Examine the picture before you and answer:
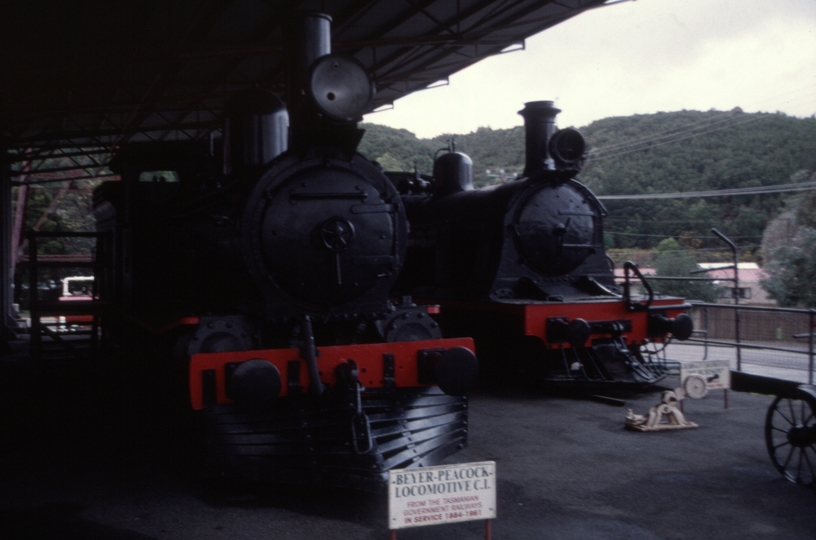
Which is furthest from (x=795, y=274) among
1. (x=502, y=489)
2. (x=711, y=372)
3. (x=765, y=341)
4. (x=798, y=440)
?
(x=502, y=489)

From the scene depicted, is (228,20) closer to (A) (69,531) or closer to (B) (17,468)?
(B) (17,468)

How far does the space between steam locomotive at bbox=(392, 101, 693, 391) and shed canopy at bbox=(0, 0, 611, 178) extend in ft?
8.54

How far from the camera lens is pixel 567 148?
754 centimetres

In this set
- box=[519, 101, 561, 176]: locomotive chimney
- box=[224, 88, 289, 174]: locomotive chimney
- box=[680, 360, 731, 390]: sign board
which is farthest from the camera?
box=[519, 101, 561, 176]: locomotive chimney

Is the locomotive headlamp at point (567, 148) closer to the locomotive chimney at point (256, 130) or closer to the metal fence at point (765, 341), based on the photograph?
the metal fence at point (765, 341)

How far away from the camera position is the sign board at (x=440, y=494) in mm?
2959

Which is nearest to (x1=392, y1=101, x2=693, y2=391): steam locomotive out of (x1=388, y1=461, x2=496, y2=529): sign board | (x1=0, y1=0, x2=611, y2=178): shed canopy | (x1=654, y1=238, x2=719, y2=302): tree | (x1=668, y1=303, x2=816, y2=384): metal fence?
(x1=668, y1=303, x2=816, y2=384): metal fence

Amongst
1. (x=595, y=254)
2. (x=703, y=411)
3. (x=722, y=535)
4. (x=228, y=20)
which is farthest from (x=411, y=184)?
(x=722, y=535)

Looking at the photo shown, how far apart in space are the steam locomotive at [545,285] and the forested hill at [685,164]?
8.61m

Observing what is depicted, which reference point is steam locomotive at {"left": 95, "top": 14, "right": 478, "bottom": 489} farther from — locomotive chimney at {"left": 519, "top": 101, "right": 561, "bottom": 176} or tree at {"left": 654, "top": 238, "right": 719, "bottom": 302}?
tree at {"left": 654, "top": 238, "right": 719, "bottom": 302}


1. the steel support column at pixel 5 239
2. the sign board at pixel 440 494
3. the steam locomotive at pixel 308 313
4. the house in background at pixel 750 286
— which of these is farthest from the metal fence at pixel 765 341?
the steel support column at pixel 5 239

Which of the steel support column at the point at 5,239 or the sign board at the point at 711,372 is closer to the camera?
the sign board at the point at 711,372

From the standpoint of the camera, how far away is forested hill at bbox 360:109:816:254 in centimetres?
1805

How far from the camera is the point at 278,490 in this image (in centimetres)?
425
